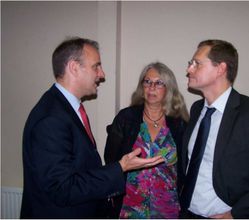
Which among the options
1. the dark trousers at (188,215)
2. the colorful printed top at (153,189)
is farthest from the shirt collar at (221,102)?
the dark trousers at (188,215)

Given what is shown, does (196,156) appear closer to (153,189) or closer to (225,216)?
(225,216)

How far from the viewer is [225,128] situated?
1.69m

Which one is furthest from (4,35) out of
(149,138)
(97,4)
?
(149,138)

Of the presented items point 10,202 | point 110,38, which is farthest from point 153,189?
point 10,202

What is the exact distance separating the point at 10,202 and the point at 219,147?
2447mm

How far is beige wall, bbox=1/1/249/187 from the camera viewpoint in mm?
2557

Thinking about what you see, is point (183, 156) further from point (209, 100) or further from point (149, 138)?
point (209, 100)

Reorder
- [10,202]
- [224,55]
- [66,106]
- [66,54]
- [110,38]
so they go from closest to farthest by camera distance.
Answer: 1. [66,106]
2. [66,54]
3. [224,55]
4. [110,38]
5. [10,202]

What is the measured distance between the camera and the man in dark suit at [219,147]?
1.64m

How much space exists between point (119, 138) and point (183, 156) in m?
0.57

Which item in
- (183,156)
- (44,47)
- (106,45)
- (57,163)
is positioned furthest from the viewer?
(44,47)

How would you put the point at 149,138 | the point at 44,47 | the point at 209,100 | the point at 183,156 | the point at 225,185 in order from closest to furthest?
the point at 225,185, the point at 209,100, the point at 183,156, the point at 149,138, the point at 44,47

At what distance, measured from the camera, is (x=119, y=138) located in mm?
2301

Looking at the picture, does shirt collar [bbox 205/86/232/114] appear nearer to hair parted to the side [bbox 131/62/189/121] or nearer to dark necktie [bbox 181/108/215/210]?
dark necktie [bbox 181/108/215/210]
